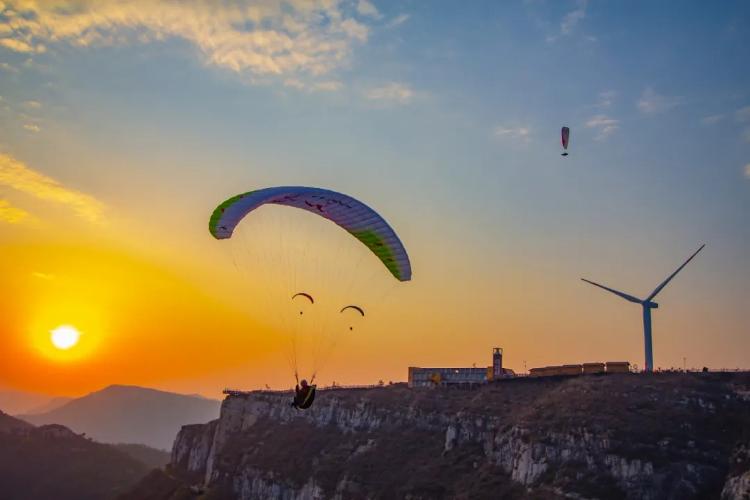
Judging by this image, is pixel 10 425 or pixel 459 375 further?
pixel 10 425

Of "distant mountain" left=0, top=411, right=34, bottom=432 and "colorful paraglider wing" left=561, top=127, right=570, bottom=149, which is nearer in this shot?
"colorful paraglider wing" left=561, top=127, right=570, bottom=149

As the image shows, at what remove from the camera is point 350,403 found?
103m

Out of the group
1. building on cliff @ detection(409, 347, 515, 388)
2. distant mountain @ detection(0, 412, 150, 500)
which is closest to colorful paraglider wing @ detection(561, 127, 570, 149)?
building on cliff @ detection(409, 347, 515, 388)

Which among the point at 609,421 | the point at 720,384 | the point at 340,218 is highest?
the point at 340,218

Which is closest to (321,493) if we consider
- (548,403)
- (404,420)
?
(404,420)

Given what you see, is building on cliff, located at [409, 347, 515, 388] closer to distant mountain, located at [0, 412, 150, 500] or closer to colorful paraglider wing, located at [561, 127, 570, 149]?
colorful paraglider wing, located at [561, 127, 570, 149]

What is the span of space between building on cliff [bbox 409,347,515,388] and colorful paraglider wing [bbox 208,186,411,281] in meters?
56.8

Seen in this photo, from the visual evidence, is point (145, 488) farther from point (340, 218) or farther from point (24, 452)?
point (340, 218)

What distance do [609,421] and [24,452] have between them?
486 ft

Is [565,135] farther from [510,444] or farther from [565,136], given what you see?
[510,444]

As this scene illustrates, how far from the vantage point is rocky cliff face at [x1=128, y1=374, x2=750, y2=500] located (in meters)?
62.4

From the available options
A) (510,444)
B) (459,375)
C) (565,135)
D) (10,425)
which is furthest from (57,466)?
(565,135)

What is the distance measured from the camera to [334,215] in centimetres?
4478

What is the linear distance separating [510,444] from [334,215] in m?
41.2
